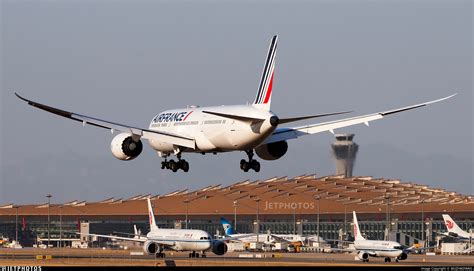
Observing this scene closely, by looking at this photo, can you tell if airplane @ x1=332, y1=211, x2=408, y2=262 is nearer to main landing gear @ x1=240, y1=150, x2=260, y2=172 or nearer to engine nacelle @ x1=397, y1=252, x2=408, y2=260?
engine nacelle @ x1=397, y1=252, x2=408, y2=260

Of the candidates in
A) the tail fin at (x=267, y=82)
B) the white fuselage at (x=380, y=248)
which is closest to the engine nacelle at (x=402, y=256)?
the white fuselage at (x=380, y=248)

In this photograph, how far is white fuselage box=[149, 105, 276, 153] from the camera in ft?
261

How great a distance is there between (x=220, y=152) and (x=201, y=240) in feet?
255

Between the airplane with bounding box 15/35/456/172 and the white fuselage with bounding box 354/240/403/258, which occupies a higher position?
the airplane with bounding box 15/35/456/172

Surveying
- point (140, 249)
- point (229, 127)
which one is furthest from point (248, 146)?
point (140, 249)

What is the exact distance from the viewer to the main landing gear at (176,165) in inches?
3420

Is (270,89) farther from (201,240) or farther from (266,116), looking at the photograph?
(201,240)

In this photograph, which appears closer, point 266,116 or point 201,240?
point 266,116

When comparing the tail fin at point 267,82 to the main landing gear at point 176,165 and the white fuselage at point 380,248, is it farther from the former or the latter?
the white fuselage at point 380,248

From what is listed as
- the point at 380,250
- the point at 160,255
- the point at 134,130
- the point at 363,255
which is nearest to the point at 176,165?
the point at 134,130

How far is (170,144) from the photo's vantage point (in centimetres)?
8781

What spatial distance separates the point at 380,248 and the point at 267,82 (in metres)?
82.2

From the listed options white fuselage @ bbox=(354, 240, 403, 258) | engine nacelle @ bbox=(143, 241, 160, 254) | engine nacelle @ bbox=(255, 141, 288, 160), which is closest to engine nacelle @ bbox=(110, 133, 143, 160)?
engine nacelle @ bbox=(255, 141, 288, 160)

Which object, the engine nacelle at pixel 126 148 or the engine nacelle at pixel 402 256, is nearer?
the engine nacelle at pixel 126 148
